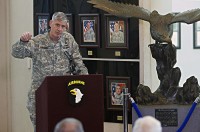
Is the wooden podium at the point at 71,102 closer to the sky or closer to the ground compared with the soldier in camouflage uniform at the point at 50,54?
closer to the ground

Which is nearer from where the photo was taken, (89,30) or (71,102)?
(71,102)

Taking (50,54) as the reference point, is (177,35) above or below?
above

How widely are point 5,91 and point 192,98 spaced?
2.65 metres

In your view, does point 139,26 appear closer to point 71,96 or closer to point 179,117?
point 179,117

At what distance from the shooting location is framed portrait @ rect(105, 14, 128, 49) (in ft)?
15.3

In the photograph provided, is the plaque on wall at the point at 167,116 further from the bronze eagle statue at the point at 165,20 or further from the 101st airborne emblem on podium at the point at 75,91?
the 101st airborne emblem on podium at the point at 75,91

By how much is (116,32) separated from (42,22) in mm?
932

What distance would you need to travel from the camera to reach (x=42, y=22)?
509 centimetres

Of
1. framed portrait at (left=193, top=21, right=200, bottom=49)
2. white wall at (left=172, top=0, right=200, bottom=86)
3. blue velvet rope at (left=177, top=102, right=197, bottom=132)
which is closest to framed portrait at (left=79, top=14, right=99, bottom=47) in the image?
blue velvet rope at (left=177, top=102, right=197, bottom=132)

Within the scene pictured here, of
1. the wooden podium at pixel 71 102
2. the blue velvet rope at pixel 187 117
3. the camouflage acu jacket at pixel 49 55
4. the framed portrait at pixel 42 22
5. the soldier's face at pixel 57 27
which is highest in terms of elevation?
the framed portrait at pixel 42 22

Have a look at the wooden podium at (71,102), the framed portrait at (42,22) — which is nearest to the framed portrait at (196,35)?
the framed portrait at (42,22)

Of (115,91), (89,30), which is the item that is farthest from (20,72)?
(115,91)

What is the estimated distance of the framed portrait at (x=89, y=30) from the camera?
15.7ft

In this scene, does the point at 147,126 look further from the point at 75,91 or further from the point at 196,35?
the point at 196,35
